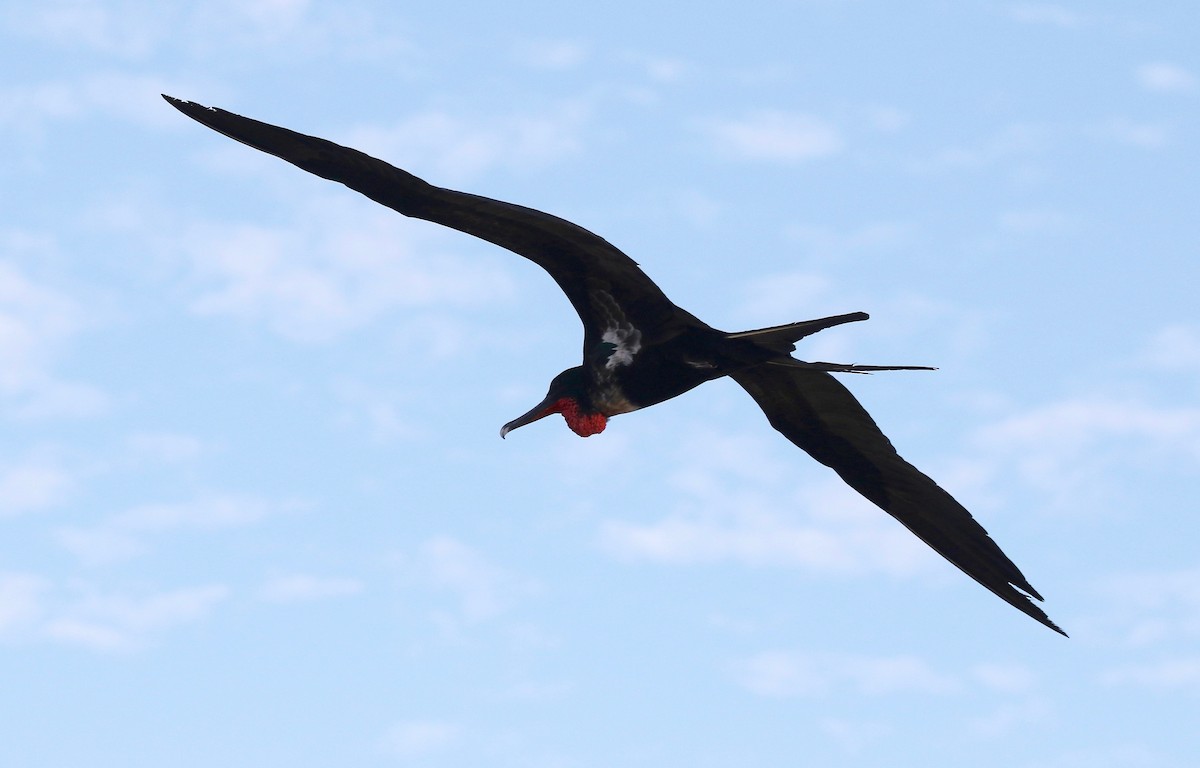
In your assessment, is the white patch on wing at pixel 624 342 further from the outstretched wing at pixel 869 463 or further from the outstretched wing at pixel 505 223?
the outstretched wing at pixel 869 463

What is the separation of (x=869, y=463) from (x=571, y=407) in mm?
1835

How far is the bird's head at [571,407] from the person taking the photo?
29.5 feet

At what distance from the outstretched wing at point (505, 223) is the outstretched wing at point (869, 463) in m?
1.18

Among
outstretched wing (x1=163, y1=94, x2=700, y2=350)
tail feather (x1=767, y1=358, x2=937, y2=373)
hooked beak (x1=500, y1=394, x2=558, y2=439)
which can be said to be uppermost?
outstretched wing (x1=163, y1=94, x2=700, y2=350)

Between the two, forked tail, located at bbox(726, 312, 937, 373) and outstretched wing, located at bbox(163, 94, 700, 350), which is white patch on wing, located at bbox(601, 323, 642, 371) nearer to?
outstretched wing, located at bbox(163, 94, 700, 350)

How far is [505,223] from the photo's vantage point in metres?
7.98

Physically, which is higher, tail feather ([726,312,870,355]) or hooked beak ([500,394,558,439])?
hooked beak ([500,394,558,439])

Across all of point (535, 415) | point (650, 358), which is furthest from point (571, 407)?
point (650, 358)

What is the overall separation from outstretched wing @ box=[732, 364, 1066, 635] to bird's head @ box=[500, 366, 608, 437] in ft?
3.34

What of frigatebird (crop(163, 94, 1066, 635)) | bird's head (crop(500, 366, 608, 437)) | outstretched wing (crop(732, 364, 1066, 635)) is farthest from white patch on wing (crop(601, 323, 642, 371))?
outstretched wing (crop(732, 364, 1066, 635))

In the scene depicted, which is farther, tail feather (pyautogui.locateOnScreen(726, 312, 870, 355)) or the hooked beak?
the hooked beak

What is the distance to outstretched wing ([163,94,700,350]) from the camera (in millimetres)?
7730

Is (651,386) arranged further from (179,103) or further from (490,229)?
(179,103)

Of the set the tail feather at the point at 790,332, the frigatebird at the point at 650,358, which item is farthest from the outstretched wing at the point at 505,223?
the tail feather at the point at 790,332
